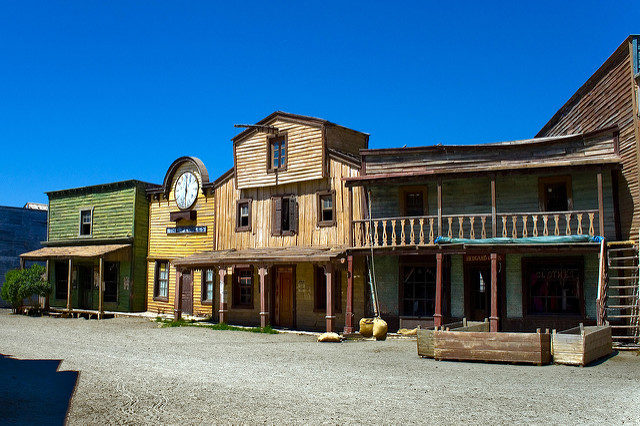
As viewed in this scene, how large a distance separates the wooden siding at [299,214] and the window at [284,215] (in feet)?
0.60

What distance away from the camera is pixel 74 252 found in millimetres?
29172

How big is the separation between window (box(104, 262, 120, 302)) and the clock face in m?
5.06

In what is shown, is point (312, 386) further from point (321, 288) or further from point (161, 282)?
point (161, 282)

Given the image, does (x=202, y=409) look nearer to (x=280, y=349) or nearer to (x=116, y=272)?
(x=280, y=349)

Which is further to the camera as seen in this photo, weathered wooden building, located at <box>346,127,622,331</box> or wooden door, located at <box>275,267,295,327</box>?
wooden door, located at <box>275,267,295,327</box>

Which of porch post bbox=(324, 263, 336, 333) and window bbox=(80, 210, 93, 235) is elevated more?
window bbox=(80, 210, 93, 235)

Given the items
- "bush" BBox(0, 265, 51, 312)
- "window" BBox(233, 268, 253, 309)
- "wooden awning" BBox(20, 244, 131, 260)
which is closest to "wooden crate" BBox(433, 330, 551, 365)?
"window" BBox(233, 268, 253, 309)

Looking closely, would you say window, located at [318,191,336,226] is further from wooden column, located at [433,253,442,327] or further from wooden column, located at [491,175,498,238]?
wooden column, located at [491,175,498,238]

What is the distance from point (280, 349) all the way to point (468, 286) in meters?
7.12

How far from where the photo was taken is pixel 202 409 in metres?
8.61

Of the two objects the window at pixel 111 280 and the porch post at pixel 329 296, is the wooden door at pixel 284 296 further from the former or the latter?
the window at pixel 111 280

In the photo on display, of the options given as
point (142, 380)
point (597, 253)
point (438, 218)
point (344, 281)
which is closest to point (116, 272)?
point (344, 281)

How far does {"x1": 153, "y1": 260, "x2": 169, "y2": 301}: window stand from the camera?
27.8 m

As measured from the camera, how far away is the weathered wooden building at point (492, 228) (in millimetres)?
17625
